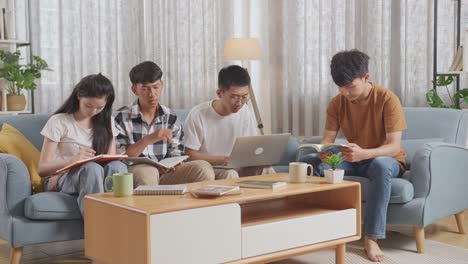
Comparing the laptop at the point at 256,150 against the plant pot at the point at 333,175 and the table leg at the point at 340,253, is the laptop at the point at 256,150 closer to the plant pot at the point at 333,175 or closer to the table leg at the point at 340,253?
the plant pot at the point at 333,175

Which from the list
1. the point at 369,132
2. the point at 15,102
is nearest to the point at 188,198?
the point at 369,132

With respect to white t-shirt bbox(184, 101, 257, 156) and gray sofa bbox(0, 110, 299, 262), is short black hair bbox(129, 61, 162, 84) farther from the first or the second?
gray sofa bbox(0, 110, 299, 262)

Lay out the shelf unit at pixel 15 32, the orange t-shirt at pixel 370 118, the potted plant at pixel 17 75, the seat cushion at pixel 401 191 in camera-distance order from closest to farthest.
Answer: the seat cushion at pixel 401 191 < the orange t-shirt at pixel 370 118 < the potted plant at pixel 17 75 < the shelf unit at pixel 15 32

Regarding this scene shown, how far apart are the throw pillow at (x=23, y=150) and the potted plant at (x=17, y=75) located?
120 cm

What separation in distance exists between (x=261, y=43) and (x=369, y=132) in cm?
262

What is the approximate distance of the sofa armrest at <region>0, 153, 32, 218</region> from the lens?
104 inches

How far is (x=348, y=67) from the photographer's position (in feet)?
10.1

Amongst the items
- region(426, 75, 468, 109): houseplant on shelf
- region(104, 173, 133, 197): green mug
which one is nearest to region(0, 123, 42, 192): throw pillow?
region(104, 173, 133, 197): green mug

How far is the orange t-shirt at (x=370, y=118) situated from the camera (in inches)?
124

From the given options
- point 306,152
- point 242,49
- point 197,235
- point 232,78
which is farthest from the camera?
point 242,49

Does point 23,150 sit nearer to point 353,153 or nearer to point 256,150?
point 256,150

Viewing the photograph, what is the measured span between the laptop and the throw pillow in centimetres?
92

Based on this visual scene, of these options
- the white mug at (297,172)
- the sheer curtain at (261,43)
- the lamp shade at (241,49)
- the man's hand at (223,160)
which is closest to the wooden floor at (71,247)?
the man's hand at (223,160)

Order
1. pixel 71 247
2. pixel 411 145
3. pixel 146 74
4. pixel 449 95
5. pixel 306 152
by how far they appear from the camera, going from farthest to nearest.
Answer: pixel 449 95 < pixel 306 152 < pixel 411 145 < pixel 71 247 < pixel 146 74
